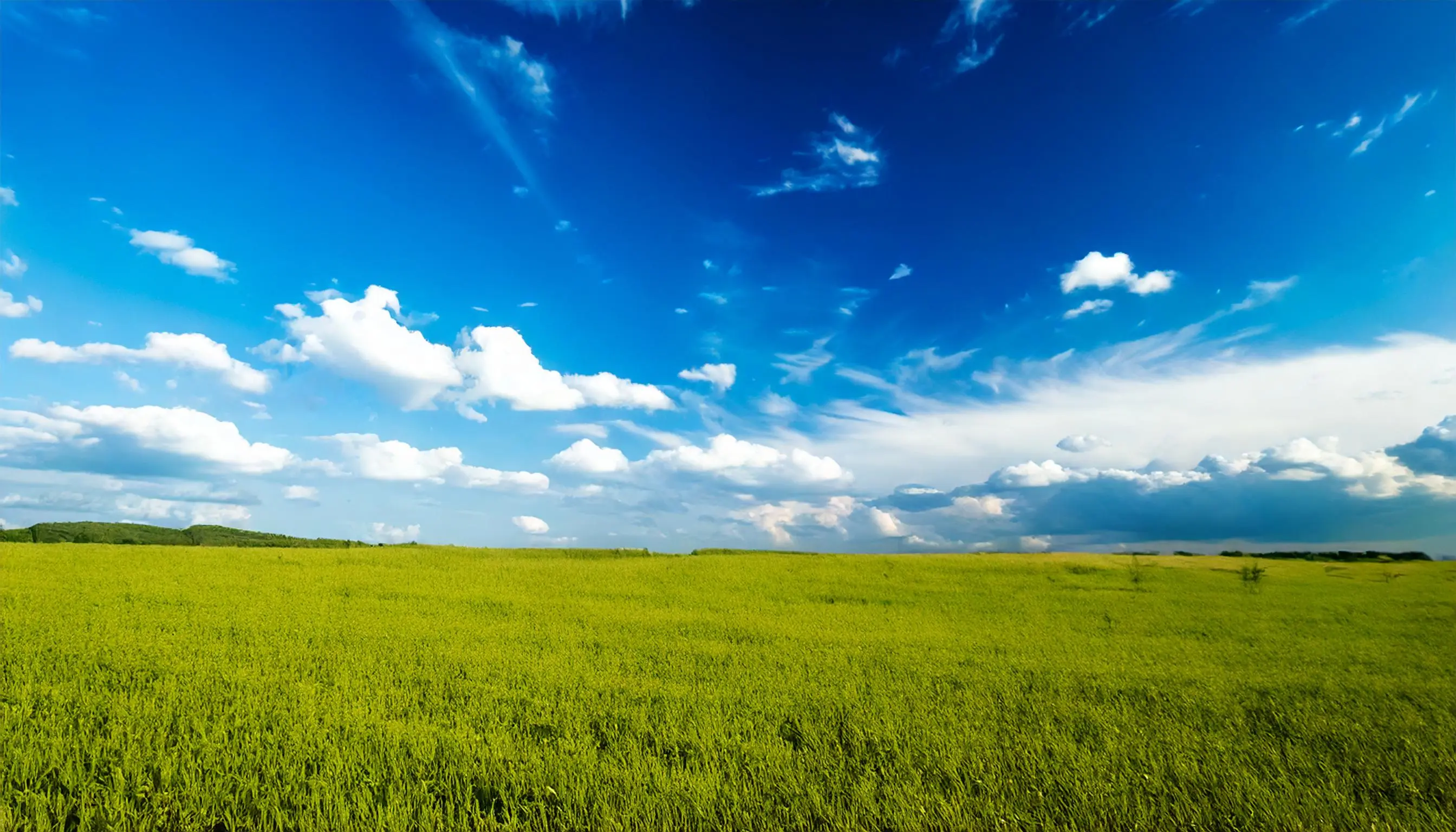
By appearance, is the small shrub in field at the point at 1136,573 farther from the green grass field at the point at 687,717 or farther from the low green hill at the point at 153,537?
the low green hill at the point at 153,537

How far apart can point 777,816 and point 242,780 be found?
15.0 ft

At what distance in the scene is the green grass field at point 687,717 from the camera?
518 cm

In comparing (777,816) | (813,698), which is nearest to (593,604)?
(813,698)

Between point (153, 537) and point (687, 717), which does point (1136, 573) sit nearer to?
point (687, 717)

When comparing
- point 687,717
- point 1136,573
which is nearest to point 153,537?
point 687,717

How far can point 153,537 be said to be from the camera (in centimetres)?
3656

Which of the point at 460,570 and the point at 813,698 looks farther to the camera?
the point at 460,570

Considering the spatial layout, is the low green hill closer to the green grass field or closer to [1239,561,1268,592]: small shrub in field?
the green grass field

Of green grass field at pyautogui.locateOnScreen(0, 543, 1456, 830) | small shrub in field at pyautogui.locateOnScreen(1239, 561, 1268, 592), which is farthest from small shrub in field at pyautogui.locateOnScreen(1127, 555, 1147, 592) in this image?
green grass field at pyautogui.locateOnScreen(0, 543, 1456, 830)

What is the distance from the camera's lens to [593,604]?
58.2 ft

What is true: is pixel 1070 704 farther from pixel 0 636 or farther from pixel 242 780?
pixel 0 636

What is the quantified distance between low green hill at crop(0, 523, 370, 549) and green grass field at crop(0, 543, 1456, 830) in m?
20.5

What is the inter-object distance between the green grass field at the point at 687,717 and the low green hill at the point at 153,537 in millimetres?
20547

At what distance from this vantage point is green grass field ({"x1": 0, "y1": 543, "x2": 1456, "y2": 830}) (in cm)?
518
